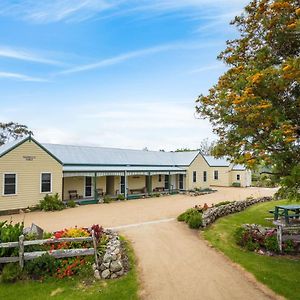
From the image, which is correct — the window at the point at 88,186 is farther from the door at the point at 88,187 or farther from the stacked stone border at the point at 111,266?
the stacked stone border at the point at 111,266

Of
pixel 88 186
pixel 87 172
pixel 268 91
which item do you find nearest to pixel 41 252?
pixel 268 91

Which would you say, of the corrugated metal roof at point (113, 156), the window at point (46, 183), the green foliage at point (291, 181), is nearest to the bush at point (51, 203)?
the window at point (46, 183)

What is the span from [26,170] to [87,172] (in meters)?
5.65

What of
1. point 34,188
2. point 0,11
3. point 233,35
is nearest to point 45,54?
point 0,11

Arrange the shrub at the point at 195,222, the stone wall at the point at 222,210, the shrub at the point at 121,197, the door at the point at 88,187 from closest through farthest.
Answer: the shrub at the point at 195,222 < the stone wall at the point at 222,210 < the door at the point at 88,187 < the shrub at the point at 121,197

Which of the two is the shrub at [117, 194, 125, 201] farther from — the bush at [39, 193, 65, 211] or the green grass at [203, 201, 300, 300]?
the green grass at [203, 201, 300, 300]

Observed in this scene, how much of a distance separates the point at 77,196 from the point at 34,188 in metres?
5.12

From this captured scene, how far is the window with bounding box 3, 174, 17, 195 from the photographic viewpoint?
2130cm

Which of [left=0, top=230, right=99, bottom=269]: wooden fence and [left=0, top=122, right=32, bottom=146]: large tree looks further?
[left=0, top=122, right=32, bottom=146]: large tree

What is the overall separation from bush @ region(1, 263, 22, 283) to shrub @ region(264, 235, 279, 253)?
31.3 ft

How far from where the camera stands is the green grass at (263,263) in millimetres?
8742

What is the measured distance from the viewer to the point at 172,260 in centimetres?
1091

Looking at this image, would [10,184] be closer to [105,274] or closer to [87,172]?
[87,172]

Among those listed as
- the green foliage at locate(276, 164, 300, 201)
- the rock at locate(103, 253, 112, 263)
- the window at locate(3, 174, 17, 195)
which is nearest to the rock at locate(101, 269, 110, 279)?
the rock at locate(103, 253, 112, 263)
